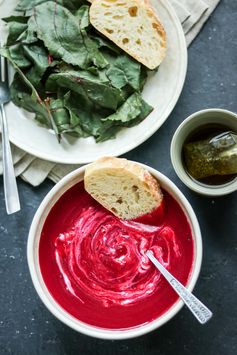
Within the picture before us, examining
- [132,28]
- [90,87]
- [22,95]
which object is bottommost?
[22,95]

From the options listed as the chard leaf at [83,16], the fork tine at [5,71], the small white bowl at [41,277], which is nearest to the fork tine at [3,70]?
the fork tine at [5,71]

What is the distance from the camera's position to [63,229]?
58.7 inches

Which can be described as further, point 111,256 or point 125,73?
point 125,73

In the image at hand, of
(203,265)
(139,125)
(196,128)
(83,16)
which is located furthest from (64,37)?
(203,265)

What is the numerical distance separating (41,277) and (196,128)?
50 centimetres

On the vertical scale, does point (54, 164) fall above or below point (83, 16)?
below

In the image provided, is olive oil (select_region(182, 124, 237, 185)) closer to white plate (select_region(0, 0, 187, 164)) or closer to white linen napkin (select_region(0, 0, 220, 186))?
white plate (select_region(0, 0, 187, 164))

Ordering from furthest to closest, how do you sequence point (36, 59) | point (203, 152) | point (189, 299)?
point (36, 59), point (203, 152), point (189, 299)

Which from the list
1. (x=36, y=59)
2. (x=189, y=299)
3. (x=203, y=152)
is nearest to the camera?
(x=189, y=299)

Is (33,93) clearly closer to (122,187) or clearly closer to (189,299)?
(122,187)

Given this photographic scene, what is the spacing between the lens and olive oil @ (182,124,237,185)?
1.51 meters

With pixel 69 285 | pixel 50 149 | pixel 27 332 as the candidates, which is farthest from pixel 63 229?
pixel 27 332

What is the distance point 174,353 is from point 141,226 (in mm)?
372

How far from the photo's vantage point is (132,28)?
62.5 inches
